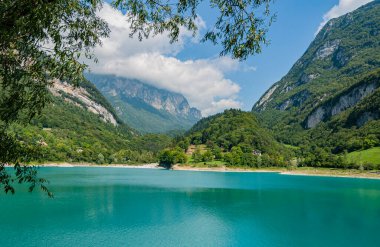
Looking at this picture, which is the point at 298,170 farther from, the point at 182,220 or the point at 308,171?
the point at 182,220

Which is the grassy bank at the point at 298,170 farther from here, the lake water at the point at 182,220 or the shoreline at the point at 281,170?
the lake water at the point at 182,220

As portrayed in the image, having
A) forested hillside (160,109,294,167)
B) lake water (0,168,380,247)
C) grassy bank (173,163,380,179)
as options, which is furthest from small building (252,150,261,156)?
lake water (0,168,380,247)

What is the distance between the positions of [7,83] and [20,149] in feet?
7.87

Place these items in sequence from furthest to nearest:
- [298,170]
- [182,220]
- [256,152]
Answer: [256,152], [298,170], [182,220]


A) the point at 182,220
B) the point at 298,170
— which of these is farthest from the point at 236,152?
the point at 182,220

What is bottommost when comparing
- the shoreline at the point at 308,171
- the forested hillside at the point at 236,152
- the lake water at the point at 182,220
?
the lake water at the point at 182,220

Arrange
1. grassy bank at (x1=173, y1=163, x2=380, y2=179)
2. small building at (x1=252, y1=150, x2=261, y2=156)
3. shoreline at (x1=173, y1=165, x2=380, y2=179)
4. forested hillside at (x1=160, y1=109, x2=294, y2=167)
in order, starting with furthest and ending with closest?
small building at (x1=252, y1=150, x2=261, y2=156)
forested hillside at (x1=160, y1=109, x2=294, y2=167)
grassy bank at (x1=173, y1=163, x2=380, y2=179)
shoreline at (x1=173, y1=165, x2=380, y2=179)

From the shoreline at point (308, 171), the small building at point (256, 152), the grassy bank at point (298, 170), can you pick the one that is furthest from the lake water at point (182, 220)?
the small building at point (256, 152)

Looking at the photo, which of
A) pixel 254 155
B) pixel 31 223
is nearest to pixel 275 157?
pixel 254 155

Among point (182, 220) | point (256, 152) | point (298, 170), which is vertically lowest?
point (182, 220)

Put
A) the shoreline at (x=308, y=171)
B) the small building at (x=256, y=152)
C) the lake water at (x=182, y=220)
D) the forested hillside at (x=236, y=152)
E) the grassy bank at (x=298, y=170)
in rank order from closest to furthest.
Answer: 1. the lake water at (x=182, y=220)
2. the shoreline at (x=308, y=171)
3. the grassy bank at (x=298, y=170)
4. the forested hillside at (x=236, y=152)
5. the small building at (x=256, y=152)

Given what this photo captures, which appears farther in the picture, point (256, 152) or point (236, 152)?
point (256, 152)

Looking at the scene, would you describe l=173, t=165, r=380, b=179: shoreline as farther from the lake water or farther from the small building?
the lake water

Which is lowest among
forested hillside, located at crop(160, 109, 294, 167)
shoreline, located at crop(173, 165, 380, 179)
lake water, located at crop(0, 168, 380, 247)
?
lake water, located at crop(0, 168, 380, 247)
